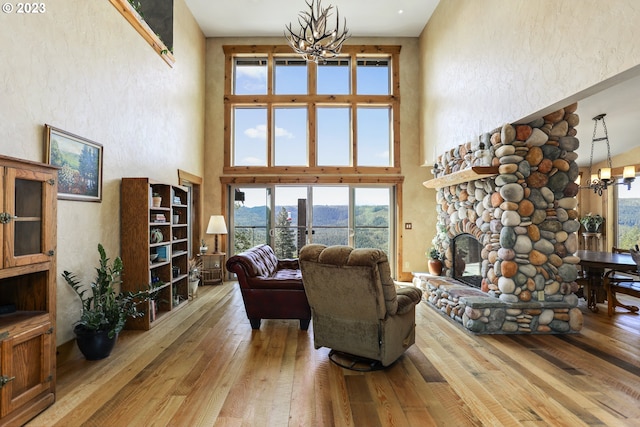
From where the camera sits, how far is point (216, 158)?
700 centimetres

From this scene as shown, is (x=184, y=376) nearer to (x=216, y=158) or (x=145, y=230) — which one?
(x=145, y=230)

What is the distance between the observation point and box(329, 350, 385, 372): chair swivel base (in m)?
2.86

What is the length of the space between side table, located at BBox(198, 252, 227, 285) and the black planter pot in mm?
3490

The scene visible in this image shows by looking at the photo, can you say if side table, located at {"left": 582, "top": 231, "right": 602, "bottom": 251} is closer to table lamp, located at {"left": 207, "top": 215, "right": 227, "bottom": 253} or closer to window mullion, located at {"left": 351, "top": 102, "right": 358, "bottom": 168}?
window mullion, located at {"left": 351, "top": 102, "right": 358, "bottom": 168}

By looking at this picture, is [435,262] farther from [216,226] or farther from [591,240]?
[591,240]

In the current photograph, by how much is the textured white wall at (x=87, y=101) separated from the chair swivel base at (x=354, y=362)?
8.47ft

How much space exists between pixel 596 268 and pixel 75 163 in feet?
21.8

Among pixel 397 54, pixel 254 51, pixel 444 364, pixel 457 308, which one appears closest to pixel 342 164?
pixel 397 54

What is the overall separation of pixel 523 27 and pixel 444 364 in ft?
11.8

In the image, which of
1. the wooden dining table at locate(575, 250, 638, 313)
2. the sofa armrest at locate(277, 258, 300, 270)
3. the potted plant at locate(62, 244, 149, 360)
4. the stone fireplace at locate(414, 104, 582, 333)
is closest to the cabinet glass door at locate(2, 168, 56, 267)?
the potted plant at locate(62, 244, 149, 360)

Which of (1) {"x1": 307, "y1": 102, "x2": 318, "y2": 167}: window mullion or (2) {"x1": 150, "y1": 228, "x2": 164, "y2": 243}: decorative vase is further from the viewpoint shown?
(1) {"x1": 307, "y1": 102, "x2": 318, "y2": 167}: window mullion

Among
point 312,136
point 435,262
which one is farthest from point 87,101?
point 435,262

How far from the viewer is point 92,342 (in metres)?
3.00

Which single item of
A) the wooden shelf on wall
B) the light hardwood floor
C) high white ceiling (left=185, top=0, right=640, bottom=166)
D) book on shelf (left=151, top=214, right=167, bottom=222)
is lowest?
the light hardwood floor
